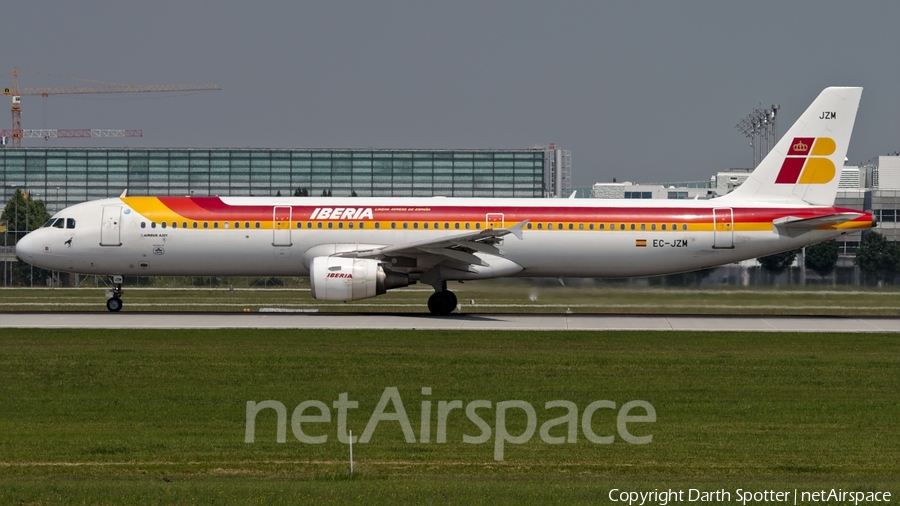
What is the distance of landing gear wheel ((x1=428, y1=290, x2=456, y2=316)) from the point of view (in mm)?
34750

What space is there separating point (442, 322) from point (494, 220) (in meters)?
4.49

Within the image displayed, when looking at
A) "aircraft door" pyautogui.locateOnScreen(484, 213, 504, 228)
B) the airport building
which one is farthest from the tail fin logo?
the airport building

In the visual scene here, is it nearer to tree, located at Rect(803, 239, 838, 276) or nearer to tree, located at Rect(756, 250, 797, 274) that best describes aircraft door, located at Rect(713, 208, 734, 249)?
tree, located at Rect(756, 250, 797, 274)

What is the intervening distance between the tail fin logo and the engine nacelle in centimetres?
1405

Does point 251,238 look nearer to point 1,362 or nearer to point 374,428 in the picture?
point 1,362

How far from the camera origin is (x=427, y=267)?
33.7m

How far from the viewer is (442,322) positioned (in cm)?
3180

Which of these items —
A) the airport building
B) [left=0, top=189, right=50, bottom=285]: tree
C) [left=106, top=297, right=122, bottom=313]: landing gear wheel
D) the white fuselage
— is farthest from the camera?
the airport building

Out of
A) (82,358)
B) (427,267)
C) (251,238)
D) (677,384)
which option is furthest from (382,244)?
(677,384)

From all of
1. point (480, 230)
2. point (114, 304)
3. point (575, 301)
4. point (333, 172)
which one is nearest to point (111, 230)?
point (114, 304)

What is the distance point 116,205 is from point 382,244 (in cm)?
913

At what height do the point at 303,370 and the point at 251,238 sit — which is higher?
the point at 251,238

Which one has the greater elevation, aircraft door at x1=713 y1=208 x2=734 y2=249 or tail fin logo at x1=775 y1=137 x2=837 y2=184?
tail fin logo at x1=775 y1=137 x2=837 y2=184

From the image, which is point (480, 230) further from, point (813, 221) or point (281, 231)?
point (813, 221)
